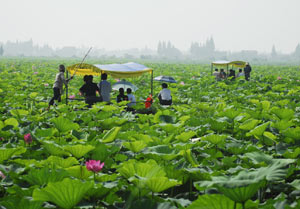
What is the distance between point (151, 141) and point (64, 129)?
2.26 feet

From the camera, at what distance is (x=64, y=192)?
1.24 m

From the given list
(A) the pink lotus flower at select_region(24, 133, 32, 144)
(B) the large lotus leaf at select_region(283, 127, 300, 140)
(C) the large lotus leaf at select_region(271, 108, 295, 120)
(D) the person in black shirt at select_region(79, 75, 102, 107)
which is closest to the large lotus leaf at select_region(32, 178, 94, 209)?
(A) the pink lotus flower at select_region(24, 133, 32, 144)

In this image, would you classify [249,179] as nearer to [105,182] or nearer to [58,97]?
[105,182]

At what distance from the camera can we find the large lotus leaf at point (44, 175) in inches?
59.9

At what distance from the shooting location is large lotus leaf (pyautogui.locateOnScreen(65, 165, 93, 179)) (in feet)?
5.48

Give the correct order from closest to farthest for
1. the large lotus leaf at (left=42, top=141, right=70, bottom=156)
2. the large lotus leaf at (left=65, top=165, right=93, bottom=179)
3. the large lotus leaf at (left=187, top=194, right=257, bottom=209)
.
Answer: the large lotus leaf at (left=187, top=194, right=257, bottom=209)
the large lotus leaf at (left=65, top=165, right=93, bottom=179)
the large lotus leaf at (left=42, top=141, right=70, bottom=156)

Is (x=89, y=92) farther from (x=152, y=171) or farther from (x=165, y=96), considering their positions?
(x=152, y=171)

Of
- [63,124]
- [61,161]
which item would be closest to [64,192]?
[61,161]

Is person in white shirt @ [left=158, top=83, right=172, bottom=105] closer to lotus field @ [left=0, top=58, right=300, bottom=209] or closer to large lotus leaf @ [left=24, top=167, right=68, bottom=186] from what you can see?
lotus field @ [left=0, top=58, right=300, bottom=209]

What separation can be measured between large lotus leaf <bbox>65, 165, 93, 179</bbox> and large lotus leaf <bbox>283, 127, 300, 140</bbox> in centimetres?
150

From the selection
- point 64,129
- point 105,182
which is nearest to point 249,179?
point 105,182

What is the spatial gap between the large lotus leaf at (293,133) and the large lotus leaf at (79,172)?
1.50 m

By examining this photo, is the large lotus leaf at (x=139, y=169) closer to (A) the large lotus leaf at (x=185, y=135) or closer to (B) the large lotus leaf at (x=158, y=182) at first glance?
(B) the large lotus leaf at (x=158, y=182)

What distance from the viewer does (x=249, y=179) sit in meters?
1.24
